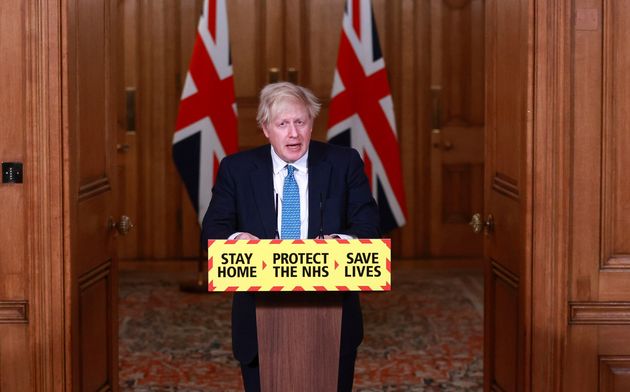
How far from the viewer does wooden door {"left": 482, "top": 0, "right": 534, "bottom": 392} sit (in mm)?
3947

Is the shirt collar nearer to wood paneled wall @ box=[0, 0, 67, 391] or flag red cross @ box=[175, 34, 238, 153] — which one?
wood paneled wall @ box=[0, 0, 67, 391]

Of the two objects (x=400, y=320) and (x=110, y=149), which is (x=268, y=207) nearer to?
(x=110, y=149)

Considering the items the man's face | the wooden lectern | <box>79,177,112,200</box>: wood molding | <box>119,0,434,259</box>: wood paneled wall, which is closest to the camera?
the wooden lectern

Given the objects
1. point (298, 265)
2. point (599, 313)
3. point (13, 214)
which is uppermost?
point (13, 214)

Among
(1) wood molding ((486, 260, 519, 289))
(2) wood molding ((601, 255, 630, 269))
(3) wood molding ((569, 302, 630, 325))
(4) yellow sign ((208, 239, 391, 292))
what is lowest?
(3) wood molding ((569, 302, 630, 325))

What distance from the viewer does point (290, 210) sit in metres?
3.74

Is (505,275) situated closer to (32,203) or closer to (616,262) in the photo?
(616,262)

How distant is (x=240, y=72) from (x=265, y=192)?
5218 mm

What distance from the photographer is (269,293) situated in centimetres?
335

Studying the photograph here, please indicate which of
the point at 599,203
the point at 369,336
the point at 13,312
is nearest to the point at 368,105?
the point at 369,336

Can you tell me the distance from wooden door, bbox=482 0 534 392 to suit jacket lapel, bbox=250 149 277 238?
0.90 m

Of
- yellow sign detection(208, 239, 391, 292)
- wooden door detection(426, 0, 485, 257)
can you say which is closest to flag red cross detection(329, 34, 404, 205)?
wooden door detection(426, 0, 485, 257)

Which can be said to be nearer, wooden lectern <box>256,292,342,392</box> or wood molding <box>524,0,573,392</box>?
wooden lectern <box>256,292,342,392</box>

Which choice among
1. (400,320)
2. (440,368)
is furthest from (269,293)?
(400,320)
